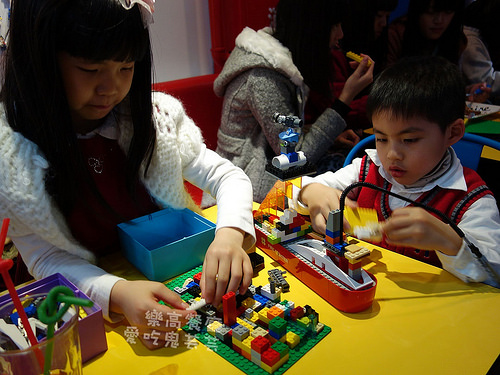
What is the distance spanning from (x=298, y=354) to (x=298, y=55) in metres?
1.29

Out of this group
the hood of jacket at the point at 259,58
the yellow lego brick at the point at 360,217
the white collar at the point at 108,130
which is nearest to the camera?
the yellow lego brick at the point at 360,217

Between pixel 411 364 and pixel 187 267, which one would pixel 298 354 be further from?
pixel 187 267

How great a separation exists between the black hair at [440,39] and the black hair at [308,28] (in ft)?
3.57

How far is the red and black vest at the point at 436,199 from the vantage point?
899 mm

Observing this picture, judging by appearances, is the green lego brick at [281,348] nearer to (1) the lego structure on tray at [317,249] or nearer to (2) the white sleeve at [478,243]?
(1) the lego structure on tray at [317,249]

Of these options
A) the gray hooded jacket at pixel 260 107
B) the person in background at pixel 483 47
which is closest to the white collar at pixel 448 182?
the gray hooded jacket at pixel 260 107

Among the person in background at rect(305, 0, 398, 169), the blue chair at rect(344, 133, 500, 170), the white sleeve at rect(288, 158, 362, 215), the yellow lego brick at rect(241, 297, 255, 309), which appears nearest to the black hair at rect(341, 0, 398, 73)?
the person in background at rect(305, 0, 398, 169)

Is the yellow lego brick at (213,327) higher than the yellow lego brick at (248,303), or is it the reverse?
the yellow lego brick at (248,303)

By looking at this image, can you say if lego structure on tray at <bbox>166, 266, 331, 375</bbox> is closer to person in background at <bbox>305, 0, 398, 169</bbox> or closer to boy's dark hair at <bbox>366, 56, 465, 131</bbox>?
boy's dark hair at <bbox>366, 56, 465, 131</bbox>

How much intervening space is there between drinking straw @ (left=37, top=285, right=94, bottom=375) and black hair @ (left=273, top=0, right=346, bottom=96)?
140 cm

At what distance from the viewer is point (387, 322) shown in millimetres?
665

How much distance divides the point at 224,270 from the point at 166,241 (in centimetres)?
26

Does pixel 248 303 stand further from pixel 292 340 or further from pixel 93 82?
pixel 93 82

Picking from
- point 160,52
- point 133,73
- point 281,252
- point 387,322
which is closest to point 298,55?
point 160,52
